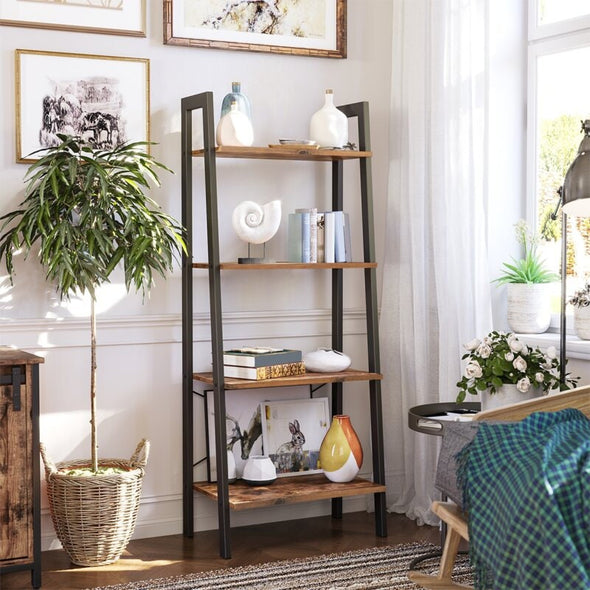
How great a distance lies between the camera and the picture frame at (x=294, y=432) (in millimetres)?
4039

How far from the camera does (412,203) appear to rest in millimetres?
4043

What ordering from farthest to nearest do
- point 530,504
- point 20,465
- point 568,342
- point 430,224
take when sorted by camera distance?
1. point 430,224
2. point 568,342
3. point 20,465
4. point 530,504

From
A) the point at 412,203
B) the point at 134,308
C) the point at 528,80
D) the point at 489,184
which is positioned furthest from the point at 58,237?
the point at 528,80

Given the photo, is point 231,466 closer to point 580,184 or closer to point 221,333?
point 221,333

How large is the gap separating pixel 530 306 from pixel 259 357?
111 centimetres

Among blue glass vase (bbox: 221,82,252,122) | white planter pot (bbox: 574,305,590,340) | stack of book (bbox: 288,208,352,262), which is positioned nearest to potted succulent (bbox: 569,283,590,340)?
white planter pot (bbox: 574,305,590,340)

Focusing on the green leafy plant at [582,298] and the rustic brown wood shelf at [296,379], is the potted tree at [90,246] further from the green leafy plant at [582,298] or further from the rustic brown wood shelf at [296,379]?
the green leafy plant at [582,298]

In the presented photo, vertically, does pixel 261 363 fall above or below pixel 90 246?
below

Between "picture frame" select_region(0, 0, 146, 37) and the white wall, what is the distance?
0.12ft

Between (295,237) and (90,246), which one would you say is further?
(295,237)

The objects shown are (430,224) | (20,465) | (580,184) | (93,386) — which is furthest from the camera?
(430,224)

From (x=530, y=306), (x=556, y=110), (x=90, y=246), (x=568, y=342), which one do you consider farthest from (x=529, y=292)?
(x=90, y=246)

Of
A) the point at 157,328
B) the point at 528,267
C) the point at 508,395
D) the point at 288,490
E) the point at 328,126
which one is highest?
the point at 328,126

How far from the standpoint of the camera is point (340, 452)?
152 inches
